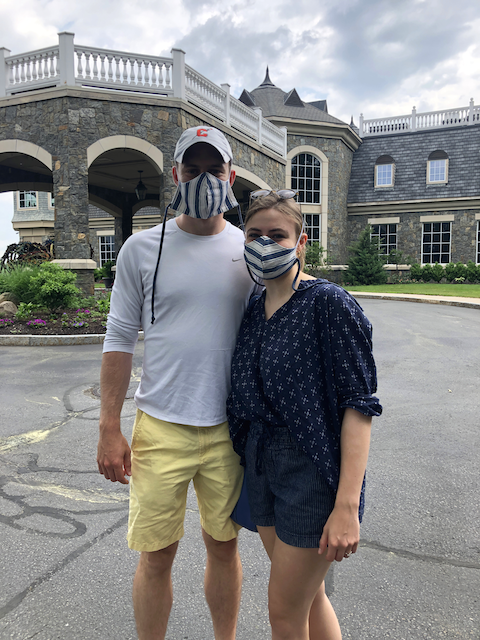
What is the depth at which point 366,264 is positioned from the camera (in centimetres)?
2581

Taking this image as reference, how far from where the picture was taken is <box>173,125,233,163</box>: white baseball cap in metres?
1.95

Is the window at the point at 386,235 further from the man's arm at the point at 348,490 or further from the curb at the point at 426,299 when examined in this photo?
the man's arm at the point at 348,490

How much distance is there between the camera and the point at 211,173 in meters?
2.04

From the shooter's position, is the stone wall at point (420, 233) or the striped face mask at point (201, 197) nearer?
the striped face mask at point (201, 197)

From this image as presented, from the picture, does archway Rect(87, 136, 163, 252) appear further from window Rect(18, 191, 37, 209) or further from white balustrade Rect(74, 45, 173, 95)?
window Rect(18, 191, 37, 209)

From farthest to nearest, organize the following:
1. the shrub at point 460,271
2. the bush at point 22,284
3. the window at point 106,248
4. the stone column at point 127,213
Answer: the window at point 106,248, the shrub at point 460,271, the stone column at point 127,213, the bush at point 22,284

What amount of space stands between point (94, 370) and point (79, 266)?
695 cm

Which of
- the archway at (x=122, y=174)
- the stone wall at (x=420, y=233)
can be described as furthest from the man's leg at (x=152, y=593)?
the stone wall at (x=420, y=233)

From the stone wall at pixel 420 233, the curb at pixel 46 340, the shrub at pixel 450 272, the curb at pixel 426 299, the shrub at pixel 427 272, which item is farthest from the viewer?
the stone wall at pixel 420 233

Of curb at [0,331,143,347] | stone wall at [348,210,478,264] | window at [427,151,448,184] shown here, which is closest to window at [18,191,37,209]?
stone wall at [348,210,478,264]

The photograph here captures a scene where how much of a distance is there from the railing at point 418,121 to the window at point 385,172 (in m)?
2.27

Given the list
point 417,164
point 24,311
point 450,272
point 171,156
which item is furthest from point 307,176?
point 24,311

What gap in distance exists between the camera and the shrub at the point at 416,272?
26.3 meters

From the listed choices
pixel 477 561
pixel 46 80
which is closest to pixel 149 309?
pixel 477 561
